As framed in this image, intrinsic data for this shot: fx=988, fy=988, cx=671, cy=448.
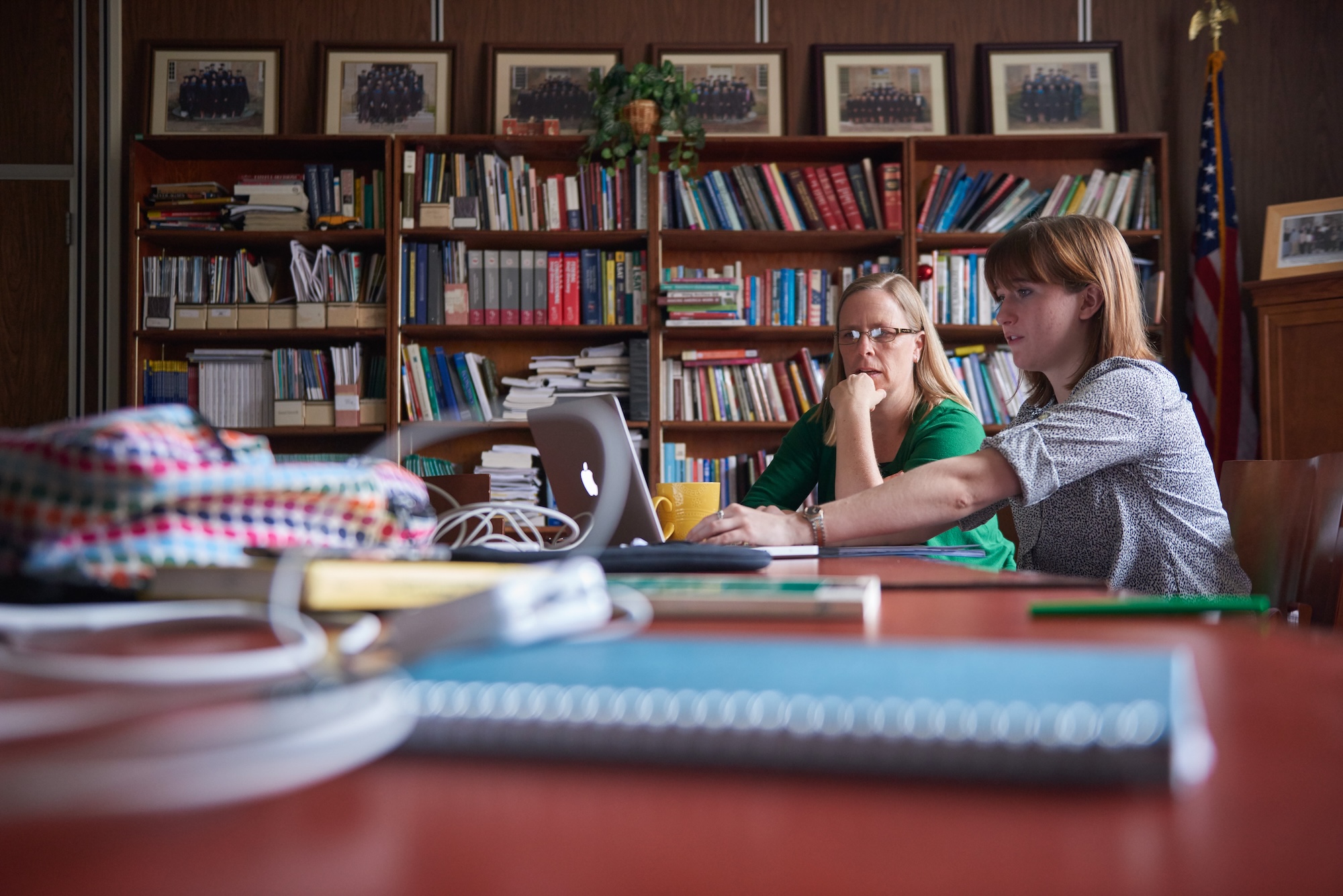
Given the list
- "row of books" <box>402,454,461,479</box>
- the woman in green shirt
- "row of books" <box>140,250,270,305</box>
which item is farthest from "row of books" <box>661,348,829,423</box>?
"row of books" <box>140,250,270,305</box>

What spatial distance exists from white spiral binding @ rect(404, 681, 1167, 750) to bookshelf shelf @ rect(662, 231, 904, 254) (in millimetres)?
3574

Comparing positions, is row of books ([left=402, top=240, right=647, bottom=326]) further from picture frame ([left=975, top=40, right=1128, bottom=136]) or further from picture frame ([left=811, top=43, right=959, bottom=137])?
picture frame ([left=975, top=40, right=1128, bottom=136])

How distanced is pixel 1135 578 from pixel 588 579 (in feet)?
4.40

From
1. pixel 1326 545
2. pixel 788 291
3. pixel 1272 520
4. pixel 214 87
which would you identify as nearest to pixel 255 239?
pixel 214 87

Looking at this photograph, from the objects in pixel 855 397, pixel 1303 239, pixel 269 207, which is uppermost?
pixel 269 207

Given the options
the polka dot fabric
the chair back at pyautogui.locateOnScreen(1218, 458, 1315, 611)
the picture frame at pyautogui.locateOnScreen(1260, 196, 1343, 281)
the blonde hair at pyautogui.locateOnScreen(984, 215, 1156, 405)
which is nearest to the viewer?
the polka dot fabric

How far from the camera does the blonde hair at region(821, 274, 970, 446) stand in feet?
7.55

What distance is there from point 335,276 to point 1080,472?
318cm

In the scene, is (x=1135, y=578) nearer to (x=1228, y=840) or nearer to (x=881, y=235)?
(x=1228, y=840)

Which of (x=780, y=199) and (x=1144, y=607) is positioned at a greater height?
(x=780, y=199)

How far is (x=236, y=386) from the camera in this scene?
3863 mm

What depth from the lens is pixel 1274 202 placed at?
4023 millimetres

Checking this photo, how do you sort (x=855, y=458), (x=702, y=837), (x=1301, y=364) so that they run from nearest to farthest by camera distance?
(x=702, y=837) < (x=855, y=458) < (x=1301, y=364)

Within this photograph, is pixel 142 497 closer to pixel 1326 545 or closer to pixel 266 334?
pixel 1326 545
